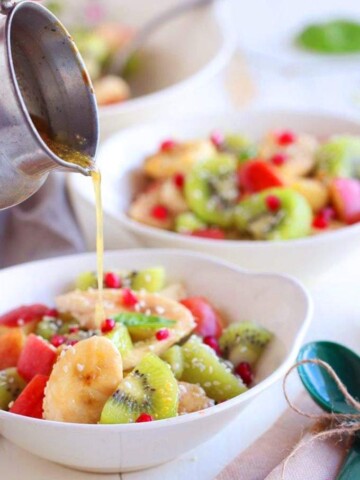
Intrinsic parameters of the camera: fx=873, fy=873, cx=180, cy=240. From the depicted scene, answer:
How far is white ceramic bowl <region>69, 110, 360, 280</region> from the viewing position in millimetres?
2033

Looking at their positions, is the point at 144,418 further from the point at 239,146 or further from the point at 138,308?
the point at 239,146

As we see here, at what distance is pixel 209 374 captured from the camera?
160 centimetres

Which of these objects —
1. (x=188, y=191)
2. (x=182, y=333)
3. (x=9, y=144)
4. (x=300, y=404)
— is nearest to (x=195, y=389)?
(x=182, y=333)

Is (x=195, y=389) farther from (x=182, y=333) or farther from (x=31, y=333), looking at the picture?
(x=31, y=333)

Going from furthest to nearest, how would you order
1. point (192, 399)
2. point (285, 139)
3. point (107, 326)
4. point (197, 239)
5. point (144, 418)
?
1. point (285, 139)
2. point (197, 239)
3. point (107, 326)
4. point (192, 399)
5. point (144, 418)

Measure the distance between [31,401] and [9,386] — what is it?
9 centimetres

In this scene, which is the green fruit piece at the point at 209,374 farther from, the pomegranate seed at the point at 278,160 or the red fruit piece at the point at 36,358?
the pomegranate seed at the point at 278,160

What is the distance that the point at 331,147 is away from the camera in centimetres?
247

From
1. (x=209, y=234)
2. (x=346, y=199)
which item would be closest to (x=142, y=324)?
(x=209, y=234)

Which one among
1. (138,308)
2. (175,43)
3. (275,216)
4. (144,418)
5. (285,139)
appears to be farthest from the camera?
(175,43)

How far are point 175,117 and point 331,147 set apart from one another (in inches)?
20.1

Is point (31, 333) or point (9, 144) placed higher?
point (9, 144)

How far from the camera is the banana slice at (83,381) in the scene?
1.43 metres

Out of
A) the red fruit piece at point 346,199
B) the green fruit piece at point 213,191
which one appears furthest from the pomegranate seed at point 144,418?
the red fruit piece at point 346,199
